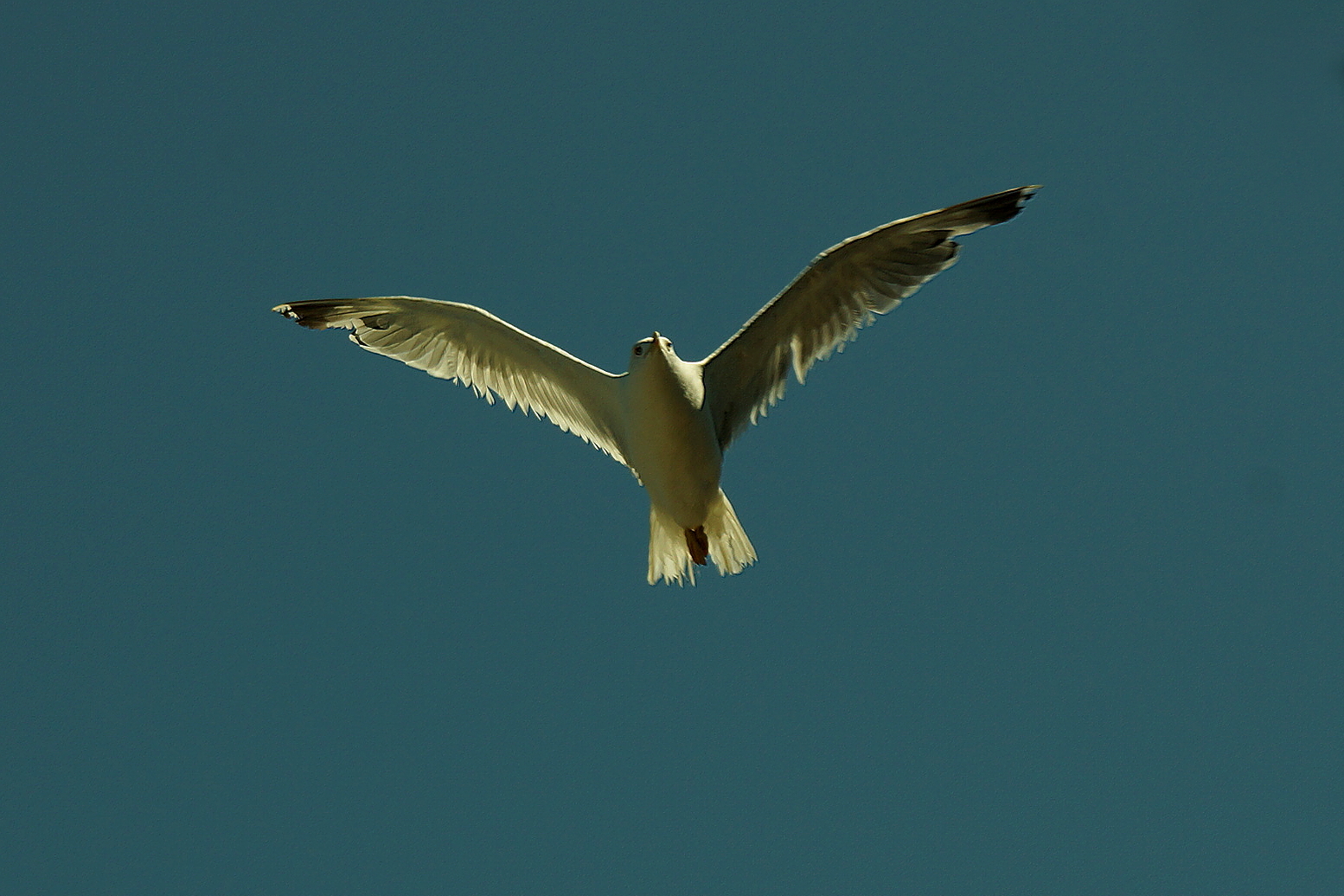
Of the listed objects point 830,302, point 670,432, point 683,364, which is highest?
point 830,302

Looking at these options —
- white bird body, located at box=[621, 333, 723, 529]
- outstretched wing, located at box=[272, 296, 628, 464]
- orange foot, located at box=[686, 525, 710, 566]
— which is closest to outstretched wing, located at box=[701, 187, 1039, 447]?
white bird body, located at box=[621, 333, 723, 529]

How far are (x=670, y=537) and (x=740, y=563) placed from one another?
0.61 m

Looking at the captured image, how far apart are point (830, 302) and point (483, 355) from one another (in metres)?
2.94

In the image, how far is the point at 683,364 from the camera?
9.55m

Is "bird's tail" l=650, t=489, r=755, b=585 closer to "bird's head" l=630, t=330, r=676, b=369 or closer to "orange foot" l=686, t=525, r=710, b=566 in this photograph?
"orange foot" l=686, t=525, r=710, b=566

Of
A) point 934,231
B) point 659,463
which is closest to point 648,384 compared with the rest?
point 659,463

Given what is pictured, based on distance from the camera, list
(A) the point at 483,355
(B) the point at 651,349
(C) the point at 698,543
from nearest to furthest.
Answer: (B) the point at 651,349
(C) the point at 698,543
(A) the point at 483,355

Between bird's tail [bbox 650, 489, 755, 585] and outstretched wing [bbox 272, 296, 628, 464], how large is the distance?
0.70 m

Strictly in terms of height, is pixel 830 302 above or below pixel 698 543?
above

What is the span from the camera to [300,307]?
34.1 ft

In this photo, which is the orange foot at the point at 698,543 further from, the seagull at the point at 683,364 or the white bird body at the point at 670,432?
the white bird body at the point at 670,432

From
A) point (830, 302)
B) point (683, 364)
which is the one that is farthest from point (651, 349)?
point (830, 302)

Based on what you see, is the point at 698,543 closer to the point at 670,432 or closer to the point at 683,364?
the point at 670,432

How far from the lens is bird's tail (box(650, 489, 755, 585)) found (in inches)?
408
